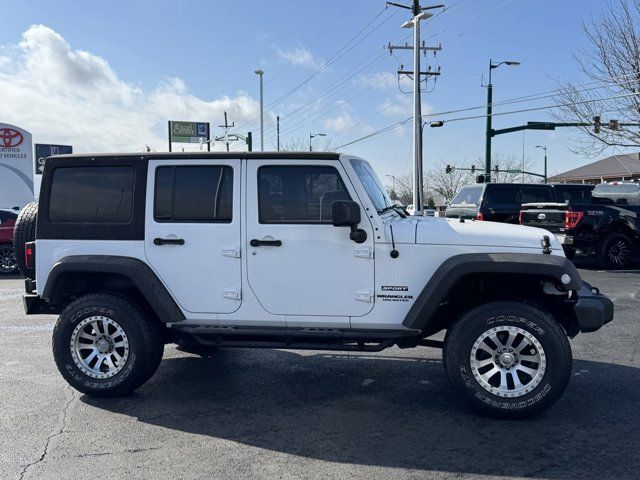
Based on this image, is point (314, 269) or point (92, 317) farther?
point (92, 317)

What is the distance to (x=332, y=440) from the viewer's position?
12.8 ft

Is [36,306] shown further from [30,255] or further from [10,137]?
[10,137]

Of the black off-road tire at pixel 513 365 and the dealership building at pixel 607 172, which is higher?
the dealership building at pixel 607 172

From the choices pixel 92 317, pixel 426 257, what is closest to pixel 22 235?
pixel 92 317

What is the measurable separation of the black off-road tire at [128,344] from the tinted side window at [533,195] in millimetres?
12018

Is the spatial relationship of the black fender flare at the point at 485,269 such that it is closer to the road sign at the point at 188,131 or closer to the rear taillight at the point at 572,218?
the rear taillight at the point at 572,218

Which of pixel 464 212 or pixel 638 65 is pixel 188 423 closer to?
pixel 464 212

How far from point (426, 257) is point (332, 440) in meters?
1.53

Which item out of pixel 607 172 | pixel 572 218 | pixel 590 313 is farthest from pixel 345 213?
pixel 607 172

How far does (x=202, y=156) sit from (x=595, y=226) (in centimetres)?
1086

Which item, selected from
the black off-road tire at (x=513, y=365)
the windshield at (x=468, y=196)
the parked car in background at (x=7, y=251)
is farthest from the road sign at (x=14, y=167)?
the black off-road tire at (x=513, y=365)

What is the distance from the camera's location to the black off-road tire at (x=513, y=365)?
4137 mm

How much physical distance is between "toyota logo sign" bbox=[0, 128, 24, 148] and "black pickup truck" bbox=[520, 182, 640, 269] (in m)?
22.9

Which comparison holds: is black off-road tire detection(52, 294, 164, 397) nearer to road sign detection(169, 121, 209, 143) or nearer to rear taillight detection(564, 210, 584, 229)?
rear taillight detection(564, 210, 584, 229)
